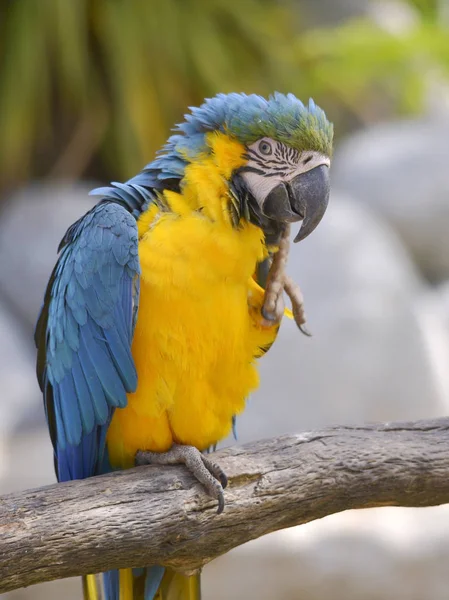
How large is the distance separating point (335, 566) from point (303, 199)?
6.30 feet

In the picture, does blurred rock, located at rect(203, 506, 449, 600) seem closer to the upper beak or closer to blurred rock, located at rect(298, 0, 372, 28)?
the upper beak

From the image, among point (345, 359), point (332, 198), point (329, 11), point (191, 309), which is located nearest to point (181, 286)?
point (191, 309)

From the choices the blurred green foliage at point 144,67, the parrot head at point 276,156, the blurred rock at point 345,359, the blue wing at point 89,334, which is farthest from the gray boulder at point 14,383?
the parrot head at point 276,156

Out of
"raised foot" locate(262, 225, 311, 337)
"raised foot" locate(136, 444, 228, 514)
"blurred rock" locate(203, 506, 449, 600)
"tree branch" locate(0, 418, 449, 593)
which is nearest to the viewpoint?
"tree branch" locate(0, 418, 449, 593)

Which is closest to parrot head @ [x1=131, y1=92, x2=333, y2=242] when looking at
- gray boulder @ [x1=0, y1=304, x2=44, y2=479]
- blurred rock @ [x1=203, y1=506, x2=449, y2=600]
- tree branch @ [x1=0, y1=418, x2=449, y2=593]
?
tree branch @ [x1=0, y1=418, x2=449, y2=593]

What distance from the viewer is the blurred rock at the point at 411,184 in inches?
179

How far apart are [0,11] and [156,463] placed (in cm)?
389

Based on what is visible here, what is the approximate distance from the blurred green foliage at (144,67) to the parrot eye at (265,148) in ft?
10.2

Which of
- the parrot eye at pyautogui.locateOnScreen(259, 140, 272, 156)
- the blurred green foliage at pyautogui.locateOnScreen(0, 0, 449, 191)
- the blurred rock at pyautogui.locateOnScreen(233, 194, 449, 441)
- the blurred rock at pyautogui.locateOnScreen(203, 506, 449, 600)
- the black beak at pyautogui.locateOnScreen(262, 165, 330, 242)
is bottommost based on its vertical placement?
the blurred rock at pyautogui.locateOnScreen(203, 506, 449, 600)

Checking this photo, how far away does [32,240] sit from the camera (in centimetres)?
439

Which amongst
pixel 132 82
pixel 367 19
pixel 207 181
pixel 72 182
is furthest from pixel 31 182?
pixel 207 181

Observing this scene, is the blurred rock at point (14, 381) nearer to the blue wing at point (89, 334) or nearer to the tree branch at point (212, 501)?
the blue wing at point (89, 334)

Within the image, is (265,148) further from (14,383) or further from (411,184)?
(411,184)

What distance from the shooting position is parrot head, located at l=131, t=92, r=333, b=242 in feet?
5.22
